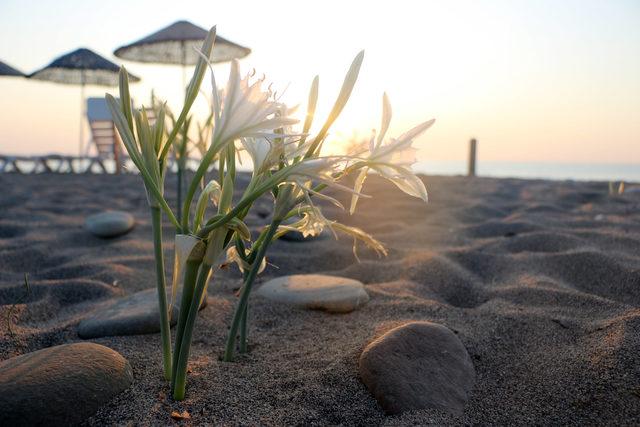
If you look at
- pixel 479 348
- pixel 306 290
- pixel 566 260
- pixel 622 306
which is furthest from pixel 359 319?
pixel 566 260

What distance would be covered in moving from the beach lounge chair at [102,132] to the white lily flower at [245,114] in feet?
26.0

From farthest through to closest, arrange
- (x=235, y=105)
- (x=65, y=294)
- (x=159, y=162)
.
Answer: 1. (x=65, y=294)
2. (x=159, y=162)
3. (x=235, y=105)

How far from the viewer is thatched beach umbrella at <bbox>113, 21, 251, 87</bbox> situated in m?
6.73

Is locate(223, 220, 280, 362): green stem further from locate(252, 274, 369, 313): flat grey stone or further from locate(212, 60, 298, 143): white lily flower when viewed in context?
locate(252, 274, 369, 313): flat grey stone

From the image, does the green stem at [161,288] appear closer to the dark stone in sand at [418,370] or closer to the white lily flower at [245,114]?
the white lily flower at [245,114]

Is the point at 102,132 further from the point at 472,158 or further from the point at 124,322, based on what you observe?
the point at 124,322

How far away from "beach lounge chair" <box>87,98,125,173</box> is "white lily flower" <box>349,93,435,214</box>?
794 centimetres

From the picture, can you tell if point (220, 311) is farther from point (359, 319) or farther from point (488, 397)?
point (488, 397)

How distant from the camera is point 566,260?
2.21 meters

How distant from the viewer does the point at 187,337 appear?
94 centimetres

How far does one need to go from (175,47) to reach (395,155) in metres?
7.13

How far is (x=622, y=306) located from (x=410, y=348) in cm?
82

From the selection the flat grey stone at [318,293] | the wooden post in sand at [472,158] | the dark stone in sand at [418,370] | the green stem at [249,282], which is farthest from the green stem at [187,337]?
the wooden post in sand at [472,158]

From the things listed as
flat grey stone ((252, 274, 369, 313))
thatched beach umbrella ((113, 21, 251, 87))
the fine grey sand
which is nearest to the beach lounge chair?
thatched beach umbrella ((113, 21, 251, 87))
